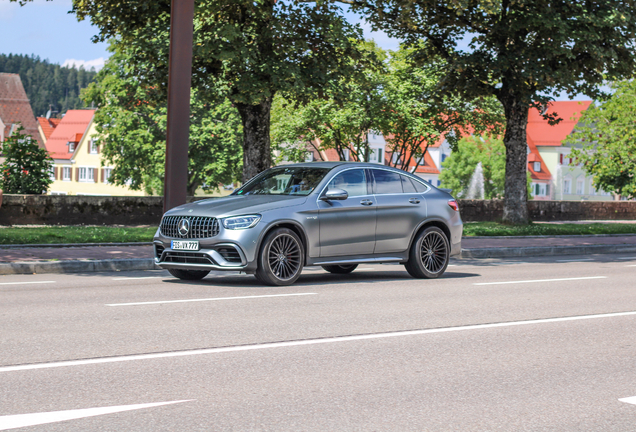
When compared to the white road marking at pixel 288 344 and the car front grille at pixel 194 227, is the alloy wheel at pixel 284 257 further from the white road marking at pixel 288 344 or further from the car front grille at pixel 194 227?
the white road marking at pixel 288 344

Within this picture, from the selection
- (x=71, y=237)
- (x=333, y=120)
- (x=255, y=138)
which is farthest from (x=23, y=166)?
(x=333, y=120)

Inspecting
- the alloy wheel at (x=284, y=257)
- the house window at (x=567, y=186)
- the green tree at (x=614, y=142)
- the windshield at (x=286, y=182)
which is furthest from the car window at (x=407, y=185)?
the house window at (x=567, y=186)

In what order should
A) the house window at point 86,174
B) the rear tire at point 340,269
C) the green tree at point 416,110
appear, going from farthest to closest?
1. the house window at point 86,174
2. the green tree at point 416,110
3. the rear tire at point 340,269

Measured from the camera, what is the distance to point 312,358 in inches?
262

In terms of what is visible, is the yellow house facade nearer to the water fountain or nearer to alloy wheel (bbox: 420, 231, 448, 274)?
the water fountain

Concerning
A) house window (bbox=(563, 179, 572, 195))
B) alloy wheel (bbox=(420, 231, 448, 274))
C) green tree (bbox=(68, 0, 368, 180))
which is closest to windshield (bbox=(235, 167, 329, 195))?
alloy wheel (bbox=(420, 231, 448, 274))

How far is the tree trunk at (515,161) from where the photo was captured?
94.3 ft

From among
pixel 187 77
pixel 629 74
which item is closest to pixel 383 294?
pixel 187 77

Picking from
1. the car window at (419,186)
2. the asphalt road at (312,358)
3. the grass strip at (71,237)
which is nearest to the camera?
the asphalt road at (312,358)

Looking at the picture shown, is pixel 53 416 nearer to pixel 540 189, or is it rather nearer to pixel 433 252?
pixel 433 252

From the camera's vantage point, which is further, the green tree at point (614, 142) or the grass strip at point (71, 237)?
the green tree at point (614, 142)

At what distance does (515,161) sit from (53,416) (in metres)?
25.5

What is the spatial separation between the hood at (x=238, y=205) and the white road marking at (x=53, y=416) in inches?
251

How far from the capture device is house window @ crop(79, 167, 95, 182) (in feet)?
331
